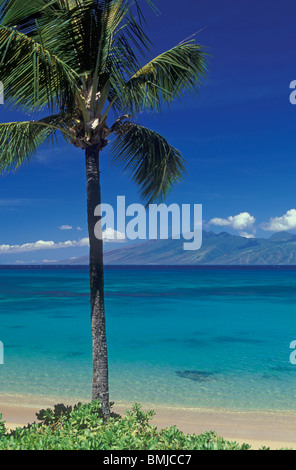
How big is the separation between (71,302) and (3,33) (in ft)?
153

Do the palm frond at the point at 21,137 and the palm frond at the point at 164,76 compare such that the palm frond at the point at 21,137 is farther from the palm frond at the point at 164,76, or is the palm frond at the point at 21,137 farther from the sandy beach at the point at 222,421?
the sandy beach at the point at 222,421

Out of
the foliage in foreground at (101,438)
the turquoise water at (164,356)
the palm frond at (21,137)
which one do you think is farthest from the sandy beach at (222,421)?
the palm frond at (21,137)

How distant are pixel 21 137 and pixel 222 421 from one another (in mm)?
8646

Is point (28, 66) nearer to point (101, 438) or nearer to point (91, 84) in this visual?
point (91, 84)

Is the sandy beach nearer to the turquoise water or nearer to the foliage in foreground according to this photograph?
the turquoise water

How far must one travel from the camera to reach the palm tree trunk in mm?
7195

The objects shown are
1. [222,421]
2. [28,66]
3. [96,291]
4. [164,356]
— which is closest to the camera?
[28,66]

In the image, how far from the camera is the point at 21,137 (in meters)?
8.36

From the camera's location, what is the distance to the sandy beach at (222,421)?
31.6ft

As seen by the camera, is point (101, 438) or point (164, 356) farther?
point (164, 356)

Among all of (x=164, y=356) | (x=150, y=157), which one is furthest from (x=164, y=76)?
(x=164, y=356)

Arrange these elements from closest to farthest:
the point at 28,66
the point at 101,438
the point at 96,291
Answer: the point at 101,438 < the point at 28,66 < the point at 96,291

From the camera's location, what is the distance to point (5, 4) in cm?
595

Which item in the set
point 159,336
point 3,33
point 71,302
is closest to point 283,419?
point 3,33
